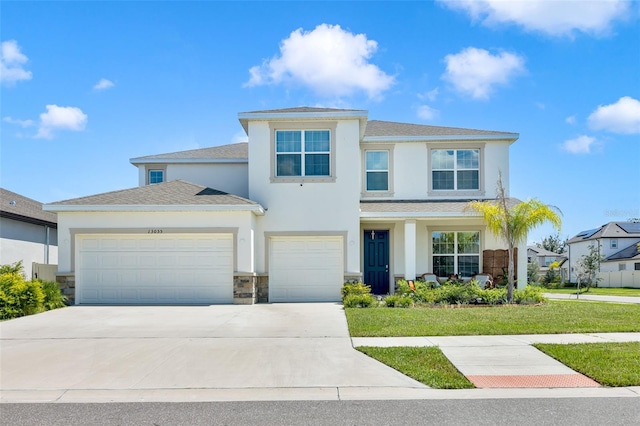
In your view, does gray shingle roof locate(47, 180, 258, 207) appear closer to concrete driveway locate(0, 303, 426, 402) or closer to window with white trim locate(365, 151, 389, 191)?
concrete driveway locate(0, 303, 426, 402)

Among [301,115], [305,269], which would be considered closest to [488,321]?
[305,269]

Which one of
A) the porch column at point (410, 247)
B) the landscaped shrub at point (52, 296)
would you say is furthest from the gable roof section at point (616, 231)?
the landscaped shrub at point (52, 296)

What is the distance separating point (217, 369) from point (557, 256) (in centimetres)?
7359

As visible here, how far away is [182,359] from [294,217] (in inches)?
387

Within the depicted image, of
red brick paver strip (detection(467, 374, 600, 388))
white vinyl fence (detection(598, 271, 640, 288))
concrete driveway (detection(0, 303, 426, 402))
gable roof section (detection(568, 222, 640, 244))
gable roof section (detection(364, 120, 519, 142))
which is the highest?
gable roof section (detection(364, 120, 519, 142))

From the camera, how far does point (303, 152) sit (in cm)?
1841

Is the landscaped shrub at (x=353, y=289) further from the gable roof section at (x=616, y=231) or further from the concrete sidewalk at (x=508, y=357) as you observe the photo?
the gable roof section at (x=616, y=231)

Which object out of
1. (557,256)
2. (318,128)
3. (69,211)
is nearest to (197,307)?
(69,211)

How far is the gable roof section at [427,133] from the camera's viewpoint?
795 inches

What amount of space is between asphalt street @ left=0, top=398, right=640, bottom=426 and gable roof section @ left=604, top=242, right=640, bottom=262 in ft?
147

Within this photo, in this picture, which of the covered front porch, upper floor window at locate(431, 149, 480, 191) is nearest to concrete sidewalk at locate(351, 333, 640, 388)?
the covered front porch

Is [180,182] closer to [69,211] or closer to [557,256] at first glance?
[69,211]

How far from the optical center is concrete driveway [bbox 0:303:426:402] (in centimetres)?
712

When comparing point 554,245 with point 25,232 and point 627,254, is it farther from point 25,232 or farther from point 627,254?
point 25,232
